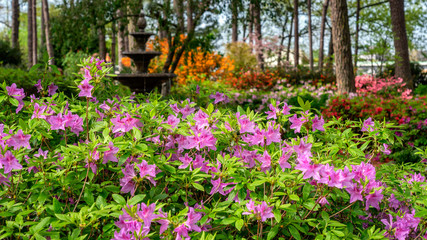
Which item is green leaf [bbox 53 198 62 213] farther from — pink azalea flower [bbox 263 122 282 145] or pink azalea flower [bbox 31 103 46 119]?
pink azalea flower [bbox 263 122 282 145]

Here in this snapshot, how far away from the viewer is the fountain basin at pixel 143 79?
8562 mm

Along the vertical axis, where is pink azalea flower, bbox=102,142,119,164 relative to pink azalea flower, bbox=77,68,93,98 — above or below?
below

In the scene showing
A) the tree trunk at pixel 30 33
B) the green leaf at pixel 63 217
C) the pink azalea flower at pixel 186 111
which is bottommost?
the green leaf at pixel 63 217

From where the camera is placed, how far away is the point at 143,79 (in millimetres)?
8664

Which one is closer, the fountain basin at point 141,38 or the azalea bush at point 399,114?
the azalea bush at point 399,114

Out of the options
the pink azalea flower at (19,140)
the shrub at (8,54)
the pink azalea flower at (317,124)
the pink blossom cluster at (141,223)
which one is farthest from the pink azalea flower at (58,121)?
the shrub at (8,54)

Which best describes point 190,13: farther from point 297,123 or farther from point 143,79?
point 297,123

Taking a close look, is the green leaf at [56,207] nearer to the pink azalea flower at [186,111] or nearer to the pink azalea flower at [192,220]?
the pink azalea flower at [192,220]

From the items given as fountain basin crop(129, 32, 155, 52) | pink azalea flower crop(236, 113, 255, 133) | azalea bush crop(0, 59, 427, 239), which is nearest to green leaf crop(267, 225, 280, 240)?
azalea bush crop(0, 59, 427, 239)

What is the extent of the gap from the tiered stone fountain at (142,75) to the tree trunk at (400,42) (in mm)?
7873

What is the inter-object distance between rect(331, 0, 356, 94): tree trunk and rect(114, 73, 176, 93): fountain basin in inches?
152

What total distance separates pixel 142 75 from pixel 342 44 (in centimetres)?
461

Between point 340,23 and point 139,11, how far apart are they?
4.97 m

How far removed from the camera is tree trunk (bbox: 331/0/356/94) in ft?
30.0
